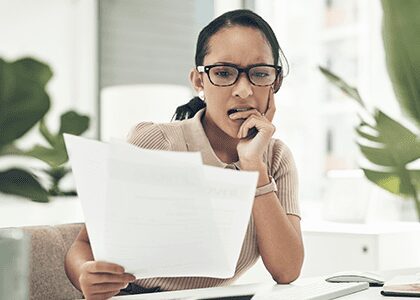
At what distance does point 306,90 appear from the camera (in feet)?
11.7

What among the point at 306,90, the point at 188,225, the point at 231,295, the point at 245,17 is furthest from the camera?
the point at 306,90

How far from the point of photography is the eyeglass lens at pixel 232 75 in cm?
136

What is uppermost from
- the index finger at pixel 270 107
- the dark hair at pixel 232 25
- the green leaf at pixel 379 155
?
the dark hair at pixel 232 25

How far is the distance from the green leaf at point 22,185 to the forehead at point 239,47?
109 centimetres

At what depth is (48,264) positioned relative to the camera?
1.41m

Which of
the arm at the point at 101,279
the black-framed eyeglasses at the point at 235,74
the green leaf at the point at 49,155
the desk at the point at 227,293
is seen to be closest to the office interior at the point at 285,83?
the black-framed eyeglasses at the point at 235,74

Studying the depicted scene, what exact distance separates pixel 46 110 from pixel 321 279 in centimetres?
109

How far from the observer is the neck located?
1.50 metres

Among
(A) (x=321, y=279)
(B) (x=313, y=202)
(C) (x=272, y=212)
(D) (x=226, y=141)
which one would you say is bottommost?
(B) (x=313, y=202)

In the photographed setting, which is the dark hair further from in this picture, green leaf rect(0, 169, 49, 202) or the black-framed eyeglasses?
green leaf rect(0, 169, 49, 202)

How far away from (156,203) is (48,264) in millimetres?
647

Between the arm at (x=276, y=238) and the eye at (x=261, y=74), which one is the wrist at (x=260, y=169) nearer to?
the arm at (x=276, y=238)

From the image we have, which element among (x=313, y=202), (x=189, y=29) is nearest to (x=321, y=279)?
(x=313, y=202)

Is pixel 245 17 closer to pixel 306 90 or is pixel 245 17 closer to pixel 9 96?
pixel 9 96
